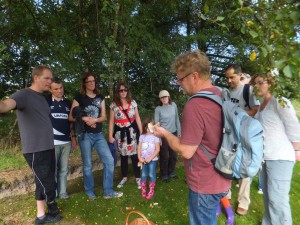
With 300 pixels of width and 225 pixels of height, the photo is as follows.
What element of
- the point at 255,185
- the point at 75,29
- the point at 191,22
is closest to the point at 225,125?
the point at 255,185

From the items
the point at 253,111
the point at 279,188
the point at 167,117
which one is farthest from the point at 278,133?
the point at 167,117

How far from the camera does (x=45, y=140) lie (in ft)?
11.7

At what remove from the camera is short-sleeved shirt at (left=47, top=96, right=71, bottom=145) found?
169 inches

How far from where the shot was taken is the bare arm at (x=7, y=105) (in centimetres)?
287

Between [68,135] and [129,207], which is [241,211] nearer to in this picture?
[129,207]

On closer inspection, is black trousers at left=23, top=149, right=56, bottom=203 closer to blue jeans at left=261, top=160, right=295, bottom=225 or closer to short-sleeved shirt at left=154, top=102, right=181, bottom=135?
short-sleeved shirt at left=154, top=102, right=181, bottom=135

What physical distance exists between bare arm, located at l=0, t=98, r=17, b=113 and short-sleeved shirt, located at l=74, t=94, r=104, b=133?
1301mm

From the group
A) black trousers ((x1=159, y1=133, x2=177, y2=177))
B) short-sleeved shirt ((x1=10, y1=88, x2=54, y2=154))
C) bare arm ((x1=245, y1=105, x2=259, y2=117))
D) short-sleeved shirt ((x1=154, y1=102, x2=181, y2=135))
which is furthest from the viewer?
black trousers ((x1=159, y1=133, x2=177, y2=177))

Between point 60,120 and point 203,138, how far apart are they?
9.76ft

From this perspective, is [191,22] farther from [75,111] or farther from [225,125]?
[225,125]

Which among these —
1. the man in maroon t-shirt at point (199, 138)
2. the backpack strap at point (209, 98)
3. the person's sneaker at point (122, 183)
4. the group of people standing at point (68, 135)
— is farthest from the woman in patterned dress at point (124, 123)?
the backpack strap at point (209, 98)

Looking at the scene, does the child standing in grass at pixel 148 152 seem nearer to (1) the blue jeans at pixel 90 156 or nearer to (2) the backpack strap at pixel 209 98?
(1) the blue jeans at pixel 90 156

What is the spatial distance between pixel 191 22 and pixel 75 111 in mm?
7638

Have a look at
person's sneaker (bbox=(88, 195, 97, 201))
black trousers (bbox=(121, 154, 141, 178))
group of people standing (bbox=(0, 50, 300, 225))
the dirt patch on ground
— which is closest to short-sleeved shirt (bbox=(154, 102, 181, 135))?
group of people standing (bbox=(0, 50, 300, 225))
